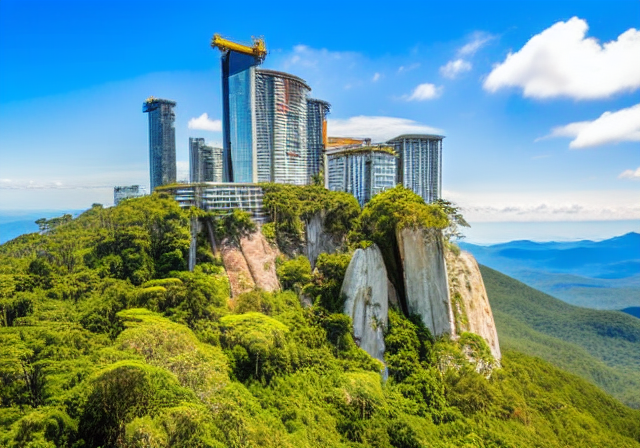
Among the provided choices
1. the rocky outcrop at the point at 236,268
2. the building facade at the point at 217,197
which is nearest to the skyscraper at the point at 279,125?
the building facade at the point at 217,197

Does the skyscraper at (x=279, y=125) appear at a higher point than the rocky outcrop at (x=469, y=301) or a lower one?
higher

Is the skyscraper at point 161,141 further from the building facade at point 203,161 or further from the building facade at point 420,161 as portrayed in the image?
the building facade at point 420,161

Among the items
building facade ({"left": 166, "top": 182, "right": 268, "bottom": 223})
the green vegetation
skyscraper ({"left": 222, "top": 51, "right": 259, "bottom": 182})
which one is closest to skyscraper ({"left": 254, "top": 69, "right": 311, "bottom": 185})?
skyscraper ({"left": 222, "top": 51, "right": 259, "bottom": 182})

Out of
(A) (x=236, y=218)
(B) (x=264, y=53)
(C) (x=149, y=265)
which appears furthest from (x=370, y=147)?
(C) (x=149, y=265)

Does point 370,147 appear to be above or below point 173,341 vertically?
above

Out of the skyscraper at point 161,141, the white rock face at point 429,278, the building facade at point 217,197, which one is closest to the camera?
the white rock face at point 429,278

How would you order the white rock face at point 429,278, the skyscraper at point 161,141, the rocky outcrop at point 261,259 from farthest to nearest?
the skyscraper at point 161,141 → the rocky outcrop at point 261,259 → the white rock face at point 429,278

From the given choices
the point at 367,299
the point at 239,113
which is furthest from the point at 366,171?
the point at 367,299

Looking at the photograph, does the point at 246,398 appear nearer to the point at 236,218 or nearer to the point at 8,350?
the point at 8,350
